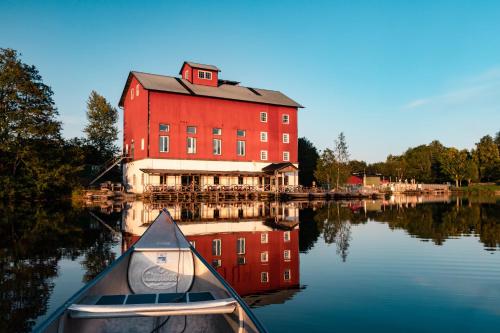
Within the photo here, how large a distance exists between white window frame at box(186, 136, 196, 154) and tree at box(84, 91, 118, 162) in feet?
71.8

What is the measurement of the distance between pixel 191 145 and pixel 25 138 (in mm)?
16052

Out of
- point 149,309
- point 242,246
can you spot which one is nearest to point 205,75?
point 242,246

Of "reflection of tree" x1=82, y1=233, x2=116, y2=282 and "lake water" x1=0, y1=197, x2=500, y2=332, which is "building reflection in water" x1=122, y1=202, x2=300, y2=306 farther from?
"reflection of tree" x1=82, y1=233, x2=116, y2=282

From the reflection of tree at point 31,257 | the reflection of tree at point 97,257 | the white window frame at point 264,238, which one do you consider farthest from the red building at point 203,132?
the reflection of tree at point 97,257

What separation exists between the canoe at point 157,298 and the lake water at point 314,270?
1320 millimetres

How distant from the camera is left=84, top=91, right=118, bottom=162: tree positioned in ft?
193

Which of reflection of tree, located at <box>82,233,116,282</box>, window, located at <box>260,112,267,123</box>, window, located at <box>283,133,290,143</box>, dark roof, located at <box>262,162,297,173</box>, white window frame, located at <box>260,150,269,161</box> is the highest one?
window, located at <box>260,112,267,123</box>

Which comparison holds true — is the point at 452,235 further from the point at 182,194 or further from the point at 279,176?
the point at 279,176

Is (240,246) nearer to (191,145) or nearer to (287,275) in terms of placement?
(287,275)

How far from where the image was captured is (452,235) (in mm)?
15969

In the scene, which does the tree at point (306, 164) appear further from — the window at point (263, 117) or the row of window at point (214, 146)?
the window at point (263, 117)

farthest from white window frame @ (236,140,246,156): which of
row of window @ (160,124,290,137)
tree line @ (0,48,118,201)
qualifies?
tree line @ (0,48,118,201)

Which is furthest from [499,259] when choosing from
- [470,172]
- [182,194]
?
[470,172]

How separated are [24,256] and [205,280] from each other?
7665 millimetres
